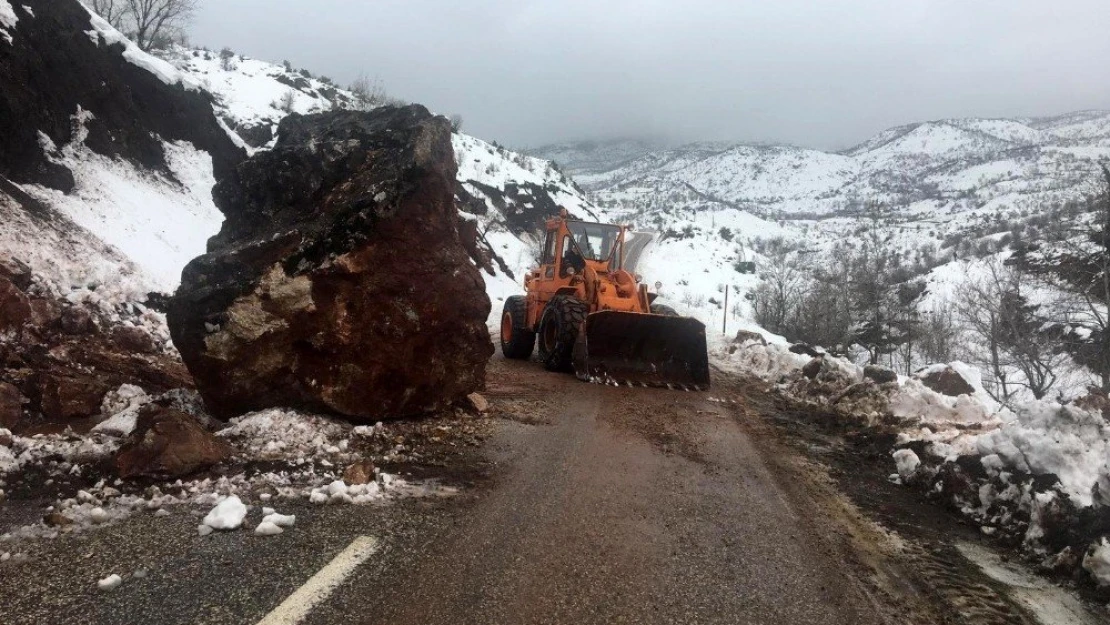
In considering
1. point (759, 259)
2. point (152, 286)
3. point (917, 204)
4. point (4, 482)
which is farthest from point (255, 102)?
point (917, 204)

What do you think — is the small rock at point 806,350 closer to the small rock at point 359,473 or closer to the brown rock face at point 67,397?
the small rock at point 359,473

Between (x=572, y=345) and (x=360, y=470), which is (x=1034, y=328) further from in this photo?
(x=360, y=470)

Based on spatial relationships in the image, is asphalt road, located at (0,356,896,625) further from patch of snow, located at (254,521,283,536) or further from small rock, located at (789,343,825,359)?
small rock, located at (789,343,825,359)

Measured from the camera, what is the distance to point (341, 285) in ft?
18.0

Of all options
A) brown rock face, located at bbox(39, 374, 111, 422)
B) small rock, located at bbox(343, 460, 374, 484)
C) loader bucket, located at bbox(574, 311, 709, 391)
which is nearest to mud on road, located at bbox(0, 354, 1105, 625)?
small rock, located at bbox(343, 460, 374, 484)

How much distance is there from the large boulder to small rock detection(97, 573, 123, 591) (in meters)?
2.54

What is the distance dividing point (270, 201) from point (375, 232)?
134 cm

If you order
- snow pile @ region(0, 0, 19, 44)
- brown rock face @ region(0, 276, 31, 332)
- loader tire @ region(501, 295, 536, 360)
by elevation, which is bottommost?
loader tire @ region(501, 295, 536, 360)

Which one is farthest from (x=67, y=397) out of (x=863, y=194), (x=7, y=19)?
(x=863, y=194)

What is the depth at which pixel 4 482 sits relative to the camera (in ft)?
11.7

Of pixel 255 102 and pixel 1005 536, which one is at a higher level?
pixel 255 102

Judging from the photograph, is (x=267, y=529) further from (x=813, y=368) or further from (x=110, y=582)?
(x=813, y=368)

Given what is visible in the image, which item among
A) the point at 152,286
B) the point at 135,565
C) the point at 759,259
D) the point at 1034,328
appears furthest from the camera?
the point at 759,259

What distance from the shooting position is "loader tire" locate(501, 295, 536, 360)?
12336 millimetres
